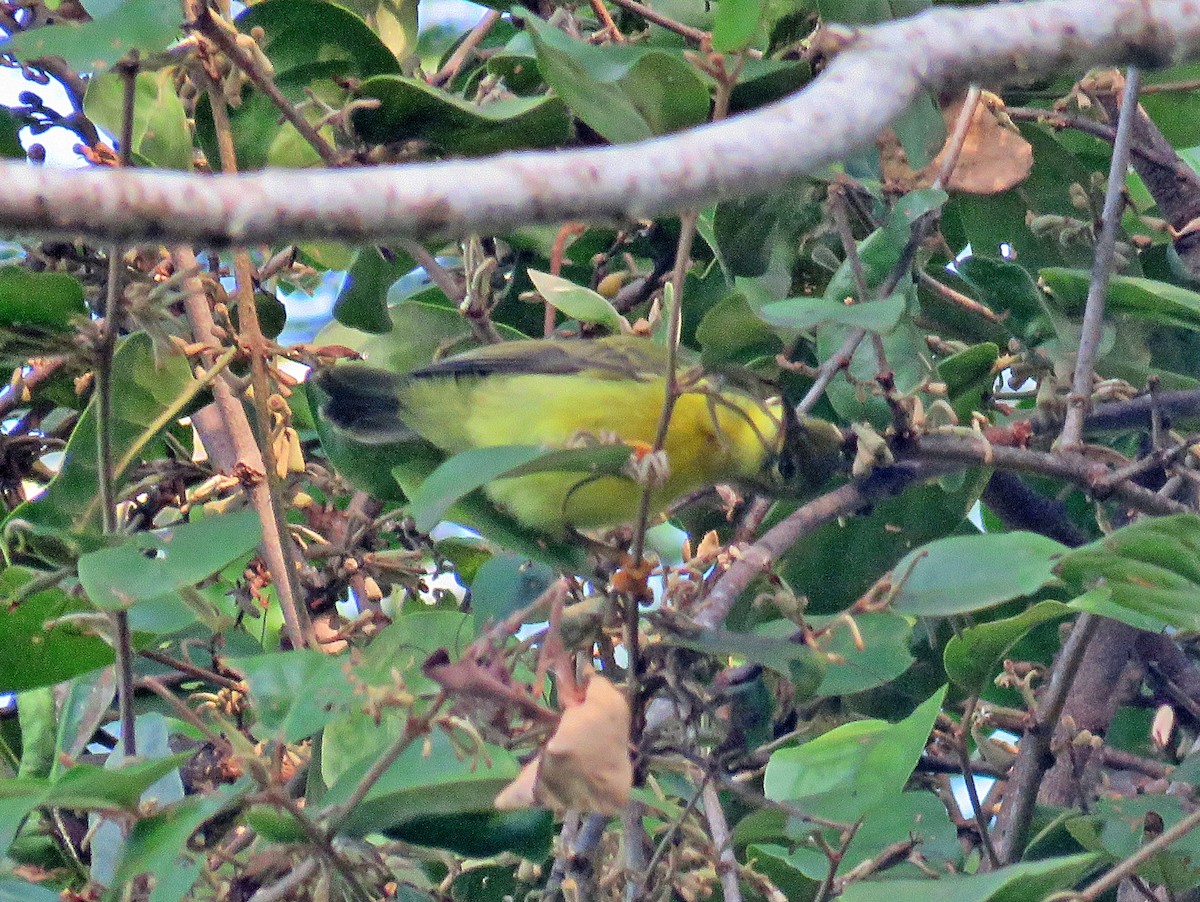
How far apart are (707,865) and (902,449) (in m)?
0.50

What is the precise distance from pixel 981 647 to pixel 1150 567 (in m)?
0.35

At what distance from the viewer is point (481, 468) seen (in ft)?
4.03

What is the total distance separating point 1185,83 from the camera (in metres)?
2.06

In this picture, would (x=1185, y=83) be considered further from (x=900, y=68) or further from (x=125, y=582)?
(x=125, y=582)

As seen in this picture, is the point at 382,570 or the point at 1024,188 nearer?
the point at 382,570

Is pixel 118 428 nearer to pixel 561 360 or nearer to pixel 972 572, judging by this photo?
pixel 561 360

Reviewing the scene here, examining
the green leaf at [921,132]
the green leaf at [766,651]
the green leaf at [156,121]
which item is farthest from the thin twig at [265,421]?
the green leaf at [921,132]

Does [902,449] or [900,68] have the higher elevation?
[900,68]

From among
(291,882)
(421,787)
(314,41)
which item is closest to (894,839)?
(421,787)

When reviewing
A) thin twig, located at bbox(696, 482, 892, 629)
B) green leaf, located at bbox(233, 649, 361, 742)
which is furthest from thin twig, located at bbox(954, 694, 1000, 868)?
green leaf, located at bbox(233, 649, 361, 742)

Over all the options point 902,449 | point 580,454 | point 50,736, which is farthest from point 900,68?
point 50,736

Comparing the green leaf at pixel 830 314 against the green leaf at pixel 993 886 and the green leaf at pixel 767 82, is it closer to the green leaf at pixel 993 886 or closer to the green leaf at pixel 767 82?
the green leaf at pixel 767 82

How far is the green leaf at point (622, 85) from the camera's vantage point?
1.29 m

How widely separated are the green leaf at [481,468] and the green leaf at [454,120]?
55 cm
